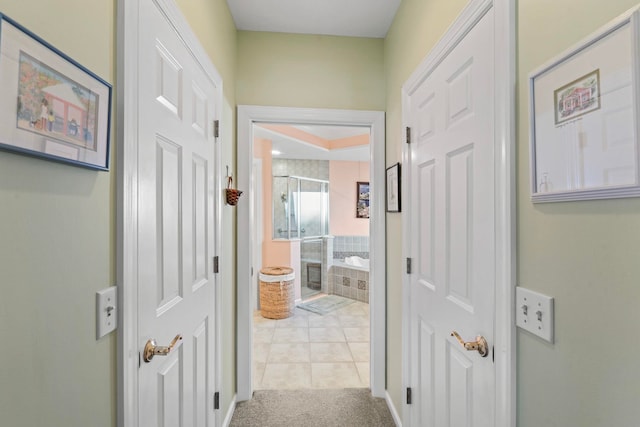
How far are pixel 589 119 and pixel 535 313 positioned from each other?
0.48 m

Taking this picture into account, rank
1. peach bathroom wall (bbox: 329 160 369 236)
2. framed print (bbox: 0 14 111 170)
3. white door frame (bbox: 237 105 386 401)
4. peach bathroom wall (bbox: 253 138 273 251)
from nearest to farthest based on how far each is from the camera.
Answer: framed print (bbox: 0 14 111 170) → white door frame (bbox: 237 105 386 401) → peach bathroom wall (bbox: 253 138 273 251) → peach bathroom wall (bbox: 329 160 369 236)

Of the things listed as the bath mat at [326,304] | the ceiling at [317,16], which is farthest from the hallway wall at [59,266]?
the bath mat at [326,304]

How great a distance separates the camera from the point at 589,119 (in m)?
0.61

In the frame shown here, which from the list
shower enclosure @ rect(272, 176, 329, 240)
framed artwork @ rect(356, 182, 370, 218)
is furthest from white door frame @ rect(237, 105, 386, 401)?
framed artwork @ rect(356, 182, 370, 218)

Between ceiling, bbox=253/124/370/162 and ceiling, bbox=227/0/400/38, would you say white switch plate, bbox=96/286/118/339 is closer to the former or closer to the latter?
ceiling, bbox=227/0/400/38

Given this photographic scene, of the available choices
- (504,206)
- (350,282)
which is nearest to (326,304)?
(350,282)

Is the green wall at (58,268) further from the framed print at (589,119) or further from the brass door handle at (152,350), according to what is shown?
the framed print at (589,119)

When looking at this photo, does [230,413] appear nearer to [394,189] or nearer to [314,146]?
[394,189]

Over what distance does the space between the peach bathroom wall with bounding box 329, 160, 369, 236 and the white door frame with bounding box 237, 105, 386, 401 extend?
141 inches

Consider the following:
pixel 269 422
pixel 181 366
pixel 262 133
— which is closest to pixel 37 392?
pixel 181 366

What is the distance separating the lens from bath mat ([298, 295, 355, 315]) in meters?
4.11

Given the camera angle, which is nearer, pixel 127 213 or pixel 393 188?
pixel 127 213

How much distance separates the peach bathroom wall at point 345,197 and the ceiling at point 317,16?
3623 millimetres

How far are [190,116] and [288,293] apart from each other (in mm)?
2929
